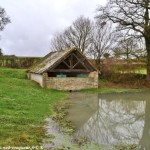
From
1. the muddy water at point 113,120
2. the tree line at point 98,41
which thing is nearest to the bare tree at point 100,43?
the tree line at point 98,41

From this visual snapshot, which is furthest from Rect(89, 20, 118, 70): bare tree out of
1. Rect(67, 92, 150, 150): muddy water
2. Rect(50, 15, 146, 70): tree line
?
Rect(67, 92, 150, 150): muddy water

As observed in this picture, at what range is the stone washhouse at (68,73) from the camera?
1054 inches

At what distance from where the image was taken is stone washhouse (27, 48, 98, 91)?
26.8 metres

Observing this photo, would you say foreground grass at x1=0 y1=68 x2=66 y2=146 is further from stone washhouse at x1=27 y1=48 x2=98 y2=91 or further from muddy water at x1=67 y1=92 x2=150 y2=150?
stone washhouse at x1=27 y1=48 x2=98 y2=91

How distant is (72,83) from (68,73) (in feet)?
7.70

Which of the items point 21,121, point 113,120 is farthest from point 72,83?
point 21,121

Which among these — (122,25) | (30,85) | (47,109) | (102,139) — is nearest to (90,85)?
(30,85)

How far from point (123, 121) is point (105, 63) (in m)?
21.9

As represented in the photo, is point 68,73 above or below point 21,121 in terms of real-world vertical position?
above

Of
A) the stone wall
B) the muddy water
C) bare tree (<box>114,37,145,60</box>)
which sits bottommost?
the muddy water

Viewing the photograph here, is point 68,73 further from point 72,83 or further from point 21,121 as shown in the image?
point 21,121

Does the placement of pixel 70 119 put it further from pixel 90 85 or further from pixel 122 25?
pixel 122 25

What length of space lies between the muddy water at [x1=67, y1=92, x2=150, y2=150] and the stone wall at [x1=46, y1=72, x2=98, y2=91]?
5552mm

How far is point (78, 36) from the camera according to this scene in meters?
45.4
